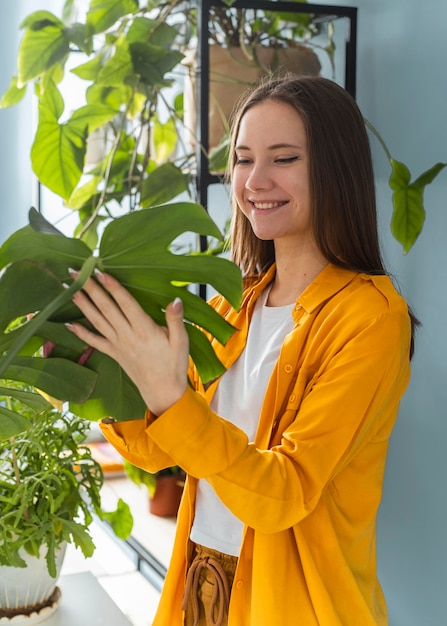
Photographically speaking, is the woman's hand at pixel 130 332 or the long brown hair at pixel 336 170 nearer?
the woman's hand at pixel 130 332

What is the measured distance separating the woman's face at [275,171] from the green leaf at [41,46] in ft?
3.50

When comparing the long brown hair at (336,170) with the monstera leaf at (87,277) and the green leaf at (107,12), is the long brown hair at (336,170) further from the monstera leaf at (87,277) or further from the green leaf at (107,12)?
the green leaf at (107,12)

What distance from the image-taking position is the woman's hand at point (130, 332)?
887 millimetres

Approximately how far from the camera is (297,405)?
1172 mm

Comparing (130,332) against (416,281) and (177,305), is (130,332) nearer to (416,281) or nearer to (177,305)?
(177,305)

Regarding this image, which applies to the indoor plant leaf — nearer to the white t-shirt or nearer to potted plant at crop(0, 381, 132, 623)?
the white t-shirt

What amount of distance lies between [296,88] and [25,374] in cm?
58

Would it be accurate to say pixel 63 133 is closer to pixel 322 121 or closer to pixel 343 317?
pixel 322 121

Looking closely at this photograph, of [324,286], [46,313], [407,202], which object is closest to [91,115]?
[407,202]

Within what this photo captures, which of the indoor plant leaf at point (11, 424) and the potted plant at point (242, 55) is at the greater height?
the potted plant at point (242, 55)

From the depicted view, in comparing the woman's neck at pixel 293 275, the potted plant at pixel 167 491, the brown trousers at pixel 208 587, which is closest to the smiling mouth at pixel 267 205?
the woman's neck at pixel 293 275

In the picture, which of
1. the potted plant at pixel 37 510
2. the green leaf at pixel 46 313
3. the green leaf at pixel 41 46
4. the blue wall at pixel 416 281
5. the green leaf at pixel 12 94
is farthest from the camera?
the green leaf at pixel 12 94

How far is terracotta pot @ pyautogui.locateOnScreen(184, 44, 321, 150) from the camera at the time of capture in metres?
1.92

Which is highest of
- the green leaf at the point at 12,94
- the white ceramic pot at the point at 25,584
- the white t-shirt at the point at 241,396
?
the green leaf at the point at 12,94
